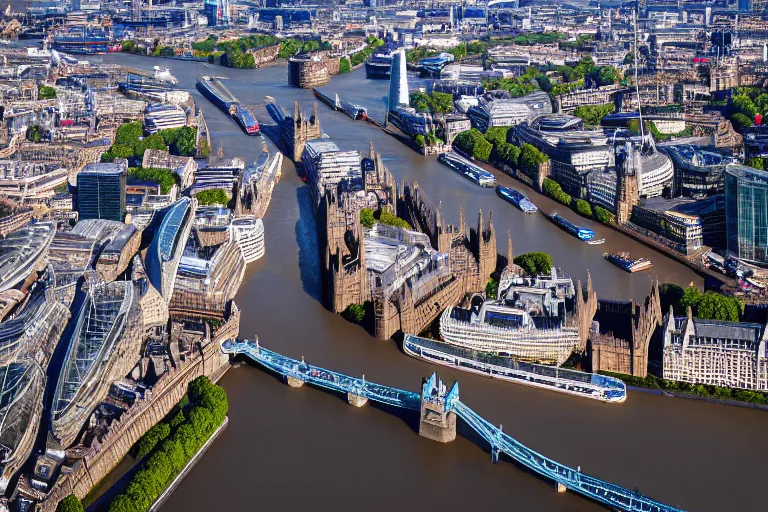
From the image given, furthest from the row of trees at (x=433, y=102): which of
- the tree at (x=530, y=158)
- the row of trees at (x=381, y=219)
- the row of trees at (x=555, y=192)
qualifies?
the row of trees at (x=381, y=219)

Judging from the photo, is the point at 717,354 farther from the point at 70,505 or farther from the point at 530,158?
the point at 530,158

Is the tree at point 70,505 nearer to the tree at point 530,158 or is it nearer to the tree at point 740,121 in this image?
the tree at point 530,158

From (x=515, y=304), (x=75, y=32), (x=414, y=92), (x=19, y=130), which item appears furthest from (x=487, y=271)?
(x=75, y=32)

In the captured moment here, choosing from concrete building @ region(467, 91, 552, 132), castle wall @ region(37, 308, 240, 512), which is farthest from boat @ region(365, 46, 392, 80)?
castle wall @ region(37, 308, 240, 512)

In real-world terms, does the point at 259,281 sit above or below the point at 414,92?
below

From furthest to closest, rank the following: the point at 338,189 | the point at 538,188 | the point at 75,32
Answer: the point at 75,32
the point at 538,188
the point at 338,189

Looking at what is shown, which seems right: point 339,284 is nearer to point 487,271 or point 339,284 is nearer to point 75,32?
point 487,271

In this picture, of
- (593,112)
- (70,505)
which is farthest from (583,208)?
(70,505)
